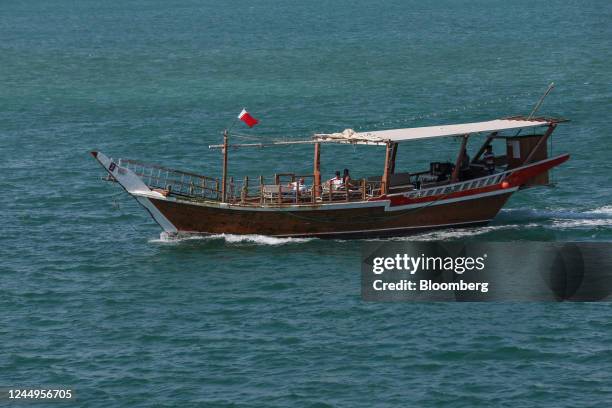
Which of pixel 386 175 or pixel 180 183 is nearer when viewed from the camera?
pixel 386 175

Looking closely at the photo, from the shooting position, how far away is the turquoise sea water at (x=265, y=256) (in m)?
43.1

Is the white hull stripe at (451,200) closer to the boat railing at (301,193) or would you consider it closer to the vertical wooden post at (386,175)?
the vertical wooden post at (386,175)

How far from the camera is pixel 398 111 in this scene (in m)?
94.8

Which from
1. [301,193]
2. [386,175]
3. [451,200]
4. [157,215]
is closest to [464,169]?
[451,200]

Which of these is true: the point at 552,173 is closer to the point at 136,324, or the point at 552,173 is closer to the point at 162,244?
the point at 162,244

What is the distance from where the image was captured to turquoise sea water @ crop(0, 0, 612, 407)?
43.1m

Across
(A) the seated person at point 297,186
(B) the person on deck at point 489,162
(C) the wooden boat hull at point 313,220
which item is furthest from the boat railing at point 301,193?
(B) the person on deck at point 489,162

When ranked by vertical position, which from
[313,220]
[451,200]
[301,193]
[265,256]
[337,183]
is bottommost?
[265,256]

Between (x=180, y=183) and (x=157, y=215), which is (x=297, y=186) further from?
(x=157, y=215)

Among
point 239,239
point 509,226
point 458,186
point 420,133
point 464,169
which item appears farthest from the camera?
point 464,169

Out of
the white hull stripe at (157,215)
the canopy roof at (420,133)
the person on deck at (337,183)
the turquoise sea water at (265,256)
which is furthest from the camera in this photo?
the person on deck at (337,183)

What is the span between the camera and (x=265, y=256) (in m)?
56.1

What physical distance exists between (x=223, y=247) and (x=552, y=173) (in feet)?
74.7

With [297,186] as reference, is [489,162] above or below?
above
